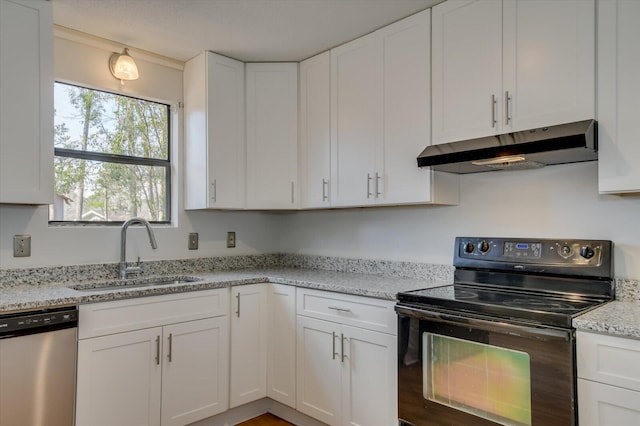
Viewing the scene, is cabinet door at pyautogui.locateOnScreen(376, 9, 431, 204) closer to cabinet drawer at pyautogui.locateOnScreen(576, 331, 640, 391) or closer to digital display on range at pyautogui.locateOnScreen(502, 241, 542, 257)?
digital display on range at pyautogui.locateOnScreen(502, 241, 542, 257)

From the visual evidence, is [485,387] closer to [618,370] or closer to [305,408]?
[618,370]

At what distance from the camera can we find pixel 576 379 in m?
1.46

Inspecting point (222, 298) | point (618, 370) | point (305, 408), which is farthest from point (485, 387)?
point (222, 298)

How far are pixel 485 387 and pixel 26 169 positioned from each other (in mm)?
2273

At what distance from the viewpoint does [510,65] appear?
1.93 meters

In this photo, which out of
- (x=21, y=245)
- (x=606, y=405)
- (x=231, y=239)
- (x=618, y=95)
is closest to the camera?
(x=606, y=405)

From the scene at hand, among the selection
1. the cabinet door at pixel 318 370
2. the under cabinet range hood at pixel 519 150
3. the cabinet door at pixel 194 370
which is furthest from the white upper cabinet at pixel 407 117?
the cabinet door at pixel 194 370

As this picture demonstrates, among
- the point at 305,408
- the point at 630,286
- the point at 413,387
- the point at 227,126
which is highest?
the point at 227,126

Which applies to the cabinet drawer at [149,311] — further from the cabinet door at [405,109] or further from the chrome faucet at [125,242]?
the cabinet door at [405,109]

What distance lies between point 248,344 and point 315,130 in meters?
1.42

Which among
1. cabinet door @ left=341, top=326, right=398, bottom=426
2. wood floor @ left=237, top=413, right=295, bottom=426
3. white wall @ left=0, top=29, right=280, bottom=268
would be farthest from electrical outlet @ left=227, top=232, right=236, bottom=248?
cabinet door @ left=341, top=326, right=398, bottom=426

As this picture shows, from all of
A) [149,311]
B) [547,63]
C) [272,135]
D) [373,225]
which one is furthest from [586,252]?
[149,311]

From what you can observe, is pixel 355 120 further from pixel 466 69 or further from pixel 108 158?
pixel 108 158

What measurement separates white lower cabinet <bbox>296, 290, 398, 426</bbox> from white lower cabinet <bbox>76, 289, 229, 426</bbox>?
1.57 feet
